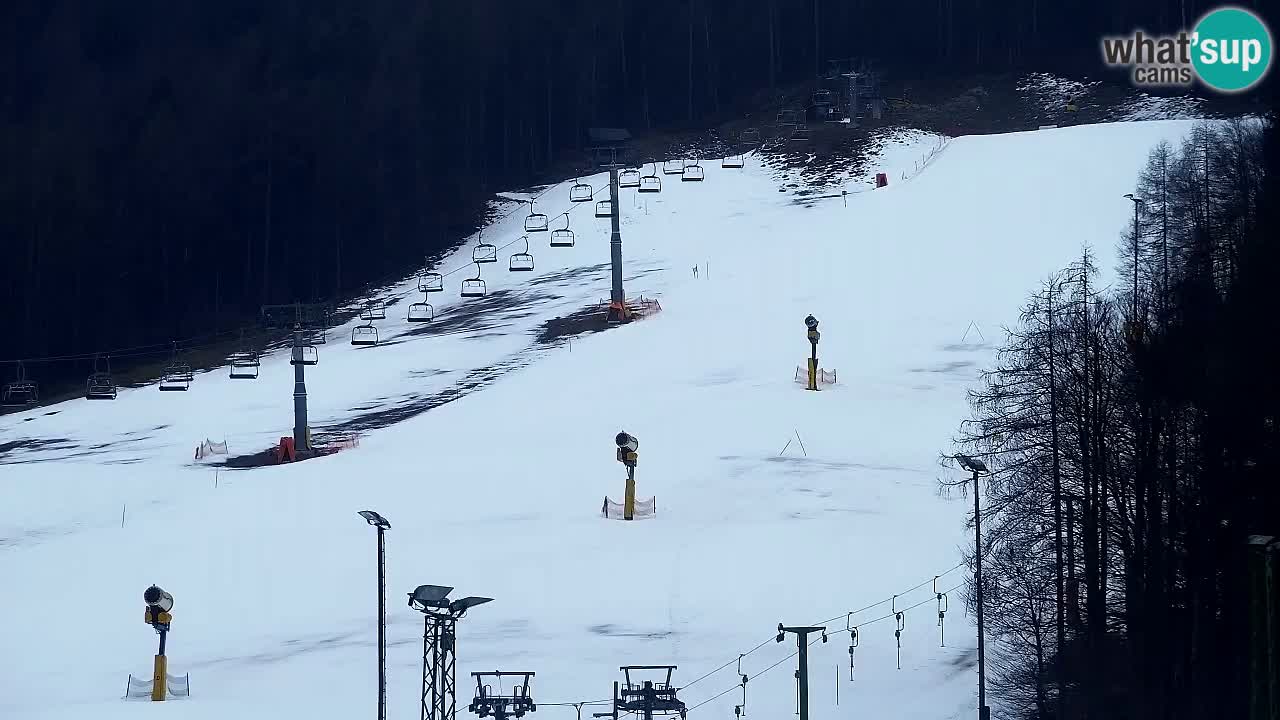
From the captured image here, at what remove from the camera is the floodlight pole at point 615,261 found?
62000 millimetres

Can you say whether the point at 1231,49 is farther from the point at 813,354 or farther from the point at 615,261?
the point at 813,354

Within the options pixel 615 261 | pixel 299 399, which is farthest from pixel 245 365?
pixel 615 261

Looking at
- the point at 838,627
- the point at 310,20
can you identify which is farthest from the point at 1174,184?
the point at 310,20

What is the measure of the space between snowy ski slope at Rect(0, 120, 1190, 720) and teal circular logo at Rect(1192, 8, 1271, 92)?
523 cm

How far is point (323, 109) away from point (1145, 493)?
7174 centimetres

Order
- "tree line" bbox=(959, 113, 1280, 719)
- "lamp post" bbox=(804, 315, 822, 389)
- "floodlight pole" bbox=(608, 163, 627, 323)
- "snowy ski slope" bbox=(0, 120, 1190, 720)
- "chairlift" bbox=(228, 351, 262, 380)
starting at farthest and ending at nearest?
1. "floodlight pole" bbox=(608, 163, 627, 323)
2. "chairlift" bbox=(228, 351, 262, 380)
3. "lamp post" bbox=(804, 315, 822, 389)
4. "snowy ski slope" bbox=(0, 120, 1190, 720)
5. "tree line" bbox=(959, 113, 1280, 719)

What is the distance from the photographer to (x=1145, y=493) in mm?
33719

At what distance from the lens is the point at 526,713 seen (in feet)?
97.9

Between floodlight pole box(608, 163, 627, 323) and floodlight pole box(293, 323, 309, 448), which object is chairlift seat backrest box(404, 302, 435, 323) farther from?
floodlight pole box(293, 323, 309, 448)

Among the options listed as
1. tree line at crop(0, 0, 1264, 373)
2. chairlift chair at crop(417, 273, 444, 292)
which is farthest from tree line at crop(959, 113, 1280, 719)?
tree line at crop(0, 0, 1264, 373)

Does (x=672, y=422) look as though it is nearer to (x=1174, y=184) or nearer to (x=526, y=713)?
(x=1174, y=184)

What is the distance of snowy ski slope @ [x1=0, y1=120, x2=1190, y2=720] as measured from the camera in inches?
1352

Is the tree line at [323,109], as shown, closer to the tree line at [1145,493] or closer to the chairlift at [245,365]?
the chairlift at [245,365]

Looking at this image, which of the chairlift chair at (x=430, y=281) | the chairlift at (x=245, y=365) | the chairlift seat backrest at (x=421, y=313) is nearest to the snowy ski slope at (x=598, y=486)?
the chairlift seat backrest at (x=421, y=313)
